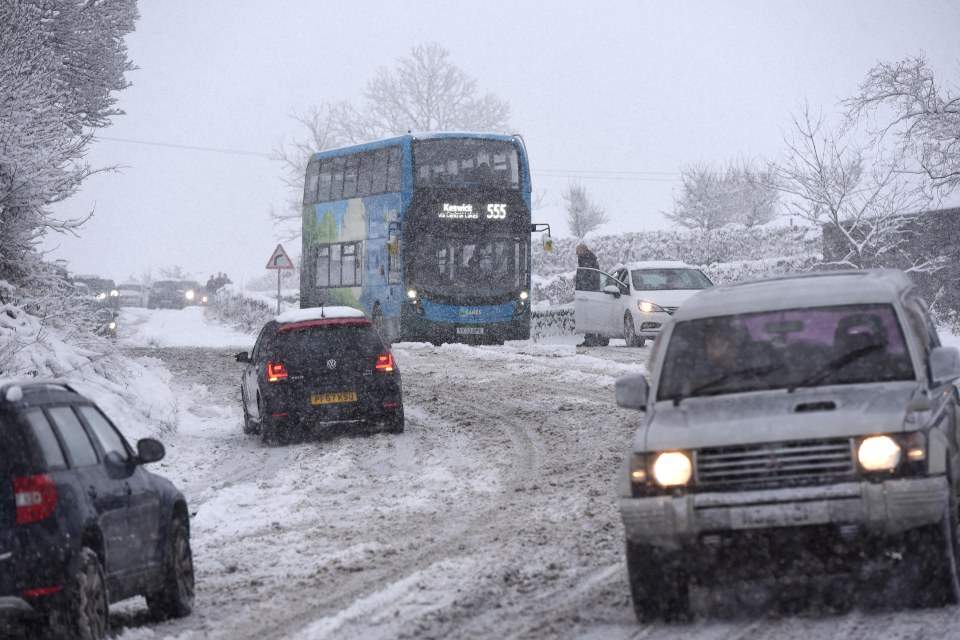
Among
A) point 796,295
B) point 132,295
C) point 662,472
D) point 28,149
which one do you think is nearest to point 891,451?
point 662,472

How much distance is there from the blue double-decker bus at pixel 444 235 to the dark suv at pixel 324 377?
13808 millimetres

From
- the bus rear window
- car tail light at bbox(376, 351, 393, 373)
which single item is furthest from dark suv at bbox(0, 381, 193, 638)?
the bus rear window

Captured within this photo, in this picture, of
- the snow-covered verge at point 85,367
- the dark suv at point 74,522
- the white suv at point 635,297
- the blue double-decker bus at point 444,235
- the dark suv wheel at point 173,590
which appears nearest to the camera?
the dark suv at point 74,522

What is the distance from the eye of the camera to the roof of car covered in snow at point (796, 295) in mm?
8273

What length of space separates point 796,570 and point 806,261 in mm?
31708

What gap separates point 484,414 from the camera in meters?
19.2

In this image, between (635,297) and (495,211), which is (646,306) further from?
(495,211)

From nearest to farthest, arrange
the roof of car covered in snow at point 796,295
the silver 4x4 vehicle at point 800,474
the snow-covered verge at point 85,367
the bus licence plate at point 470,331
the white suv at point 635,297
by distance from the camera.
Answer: the silver 4x4 vehicle at point 800,474, the roof of car covered in snow at point 796,295, the snow-covered verge at point 85,367, the white suv at point 635,297, the bus licence plate at point 470,331

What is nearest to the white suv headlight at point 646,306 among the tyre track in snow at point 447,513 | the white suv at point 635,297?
the white suv at point 635,297

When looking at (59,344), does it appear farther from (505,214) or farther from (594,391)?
(505,214)

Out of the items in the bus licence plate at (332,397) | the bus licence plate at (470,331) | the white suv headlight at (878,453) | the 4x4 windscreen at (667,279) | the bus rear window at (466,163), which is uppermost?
the bus rear window at (466,163)

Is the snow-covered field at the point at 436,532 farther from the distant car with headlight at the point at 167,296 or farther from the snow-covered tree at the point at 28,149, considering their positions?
the distant car with headlight at the point at 167,296

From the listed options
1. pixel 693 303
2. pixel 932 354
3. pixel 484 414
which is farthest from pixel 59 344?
pixel 932 354

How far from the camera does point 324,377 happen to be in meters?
17.2
